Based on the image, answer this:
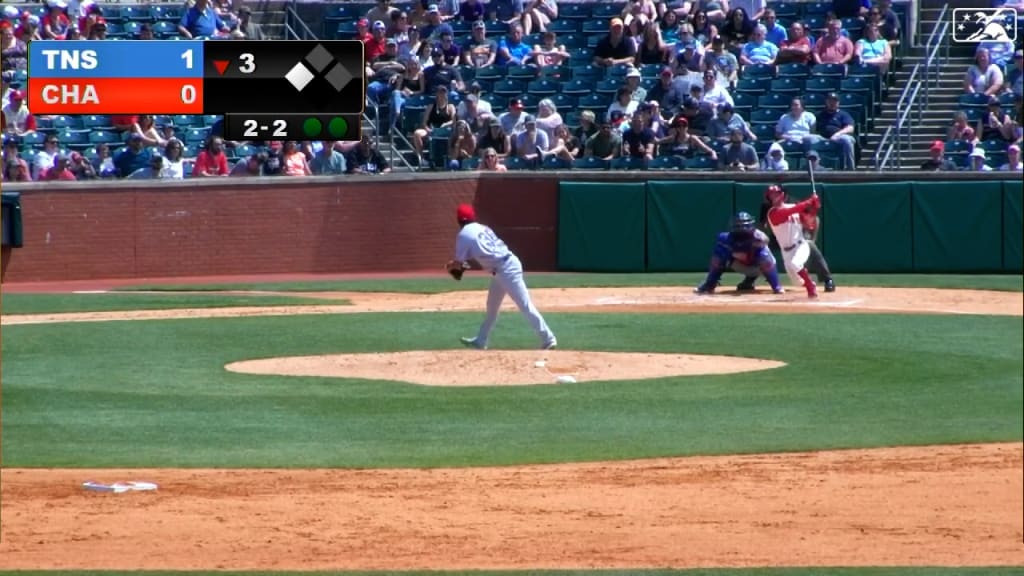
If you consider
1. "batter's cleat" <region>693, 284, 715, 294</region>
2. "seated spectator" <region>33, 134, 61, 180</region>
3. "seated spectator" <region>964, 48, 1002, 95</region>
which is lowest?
"batter's cleat" <region>693, 284, 715, 294</region>

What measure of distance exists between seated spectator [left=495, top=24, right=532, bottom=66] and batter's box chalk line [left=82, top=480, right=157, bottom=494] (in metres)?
10.7

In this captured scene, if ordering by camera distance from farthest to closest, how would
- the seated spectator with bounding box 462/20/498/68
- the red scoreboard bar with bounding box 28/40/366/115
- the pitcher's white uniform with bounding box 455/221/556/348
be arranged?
the seated spectator with bounding box 462/20/498/68, the pitcher's white uniform with bounding box 455/221/556/348, the red scoreboard bar with bounding box 28/40/366/115

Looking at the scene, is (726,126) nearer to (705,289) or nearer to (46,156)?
(705,289)

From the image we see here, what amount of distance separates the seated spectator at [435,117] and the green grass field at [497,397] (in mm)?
3195

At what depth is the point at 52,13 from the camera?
17.1m

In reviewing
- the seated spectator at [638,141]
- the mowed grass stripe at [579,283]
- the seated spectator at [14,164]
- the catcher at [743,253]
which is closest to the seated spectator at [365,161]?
the mowed grass stripe at [579,283]

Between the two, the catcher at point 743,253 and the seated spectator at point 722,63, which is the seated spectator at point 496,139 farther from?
the catcher at point 743,253

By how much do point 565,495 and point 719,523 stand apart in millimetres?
1291

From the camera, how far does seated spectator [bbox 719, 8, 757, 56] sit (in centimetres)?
2011

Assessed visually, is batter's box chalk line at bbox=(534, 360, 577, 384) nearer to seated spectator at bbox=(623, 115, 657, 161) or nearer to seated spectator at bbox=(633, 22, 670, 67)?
seated spectator at bbox=(633, 22, 670, 67)

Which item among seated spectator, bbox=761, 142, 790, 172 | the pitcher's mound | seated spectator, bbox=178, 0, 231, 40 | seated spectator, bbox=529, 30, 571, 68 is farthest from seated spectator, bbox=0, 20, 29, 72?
seated spectator, bbox=761, 142, 790, 172

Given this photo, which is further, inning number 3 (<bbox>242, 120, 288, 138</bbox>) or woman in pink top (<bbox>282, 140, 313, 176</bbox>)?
woman in pink top (<bbox>282, 140, 313, 176</bbox>)

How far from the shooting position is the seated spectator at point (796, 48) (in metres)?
21.9

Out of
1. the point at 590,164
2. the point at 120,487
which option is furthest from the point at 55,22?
the point at 590,164
